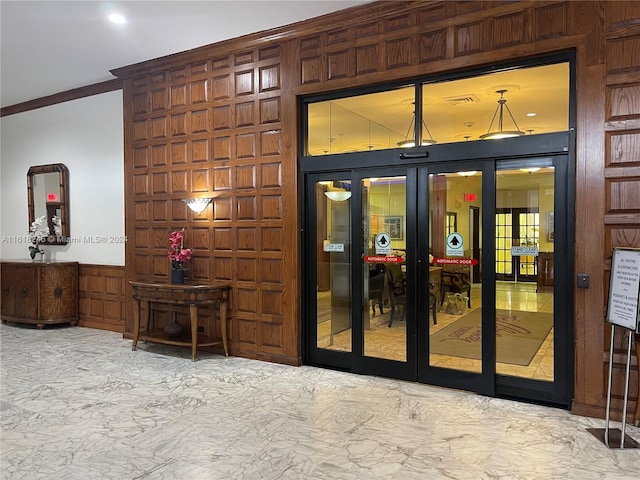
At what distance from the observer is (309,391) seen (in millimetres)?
4105

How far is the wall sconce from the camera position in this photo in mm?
5414

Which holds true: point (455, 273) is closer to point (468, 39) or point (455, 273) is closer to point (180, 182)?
point (468, 39)

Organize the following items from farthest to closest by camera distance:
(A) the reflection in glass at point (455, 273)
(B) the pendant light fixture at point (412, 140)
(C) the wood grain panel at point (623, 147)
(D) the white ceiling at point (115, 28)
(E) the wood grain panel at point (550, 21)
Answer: (D) the white ceiling at point (115, 28) → (B) the pendant light fixture at point (412, 140) → (A) the reflection in glass at point (455, 273) → (E) the wood grain panel at point (550, 21) → (C) the wood grain panel at point (623, 147)

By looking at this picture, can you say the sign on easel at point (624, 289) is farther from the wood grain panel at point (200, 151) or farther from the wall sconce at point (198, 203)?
the wood grain panel at point (200, 151)

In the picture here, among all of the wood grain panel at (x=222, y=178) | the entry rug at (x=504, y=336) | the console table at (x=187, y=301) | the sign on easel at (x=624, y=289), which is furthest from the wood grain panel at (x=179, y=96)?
the sign on easel at (x=624, y=289)

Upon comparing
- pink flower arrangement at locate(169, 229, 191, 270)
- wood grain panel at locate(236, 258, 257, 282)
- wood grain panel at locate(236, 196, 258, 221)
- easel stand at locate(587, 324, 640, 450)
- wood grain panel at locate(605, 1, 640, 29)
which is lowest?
easel stand at locate(587, 324, 640, 450)

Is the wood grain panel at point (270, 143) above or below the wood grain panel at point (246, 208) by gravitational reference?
above

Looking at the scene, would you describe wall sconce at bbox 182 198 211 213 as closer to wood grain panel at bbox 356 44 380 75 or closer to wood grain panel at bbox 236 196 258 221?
wood grain panel at bbox 236 196 258 221

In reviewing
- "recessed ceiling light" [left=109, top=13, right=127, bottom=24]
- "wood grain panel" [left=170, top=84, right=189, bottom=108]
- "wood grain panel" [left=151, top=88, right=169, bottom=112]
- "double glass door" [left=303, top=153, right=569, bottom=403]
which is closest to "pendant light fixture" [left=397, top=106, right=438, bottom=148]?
"double glass door" [left=303, top=153, right=569, bottom=403]

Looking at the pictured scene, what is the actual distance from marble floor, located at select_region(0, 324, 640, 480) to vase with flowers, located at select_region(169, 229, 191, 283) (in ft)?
3.54

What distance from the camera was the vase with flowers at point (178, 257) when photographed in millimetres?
5348

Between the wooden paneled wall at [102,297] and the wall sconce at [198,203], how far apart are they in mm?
1792

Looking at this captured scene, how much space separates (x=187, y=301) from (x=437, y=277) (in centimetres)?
271

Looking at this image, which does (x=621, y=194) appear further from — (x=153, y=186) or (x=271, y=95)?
(x=153, y=186)
